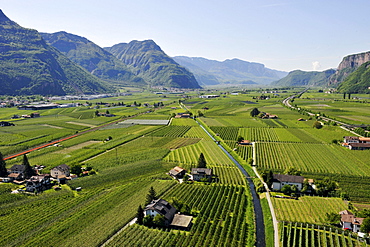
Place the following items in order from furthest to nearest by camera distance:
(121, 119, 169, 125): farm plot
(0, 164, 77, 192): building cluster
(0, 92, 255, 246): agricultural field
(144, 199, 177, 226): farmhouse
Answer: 1. (121, 119, 169, 125): farm plot
2. (0, 164, 77, 192): building cluster
3. (144, 199, 177, 226): farmhouse
4. (0, 92, 255, 246): agricultural field

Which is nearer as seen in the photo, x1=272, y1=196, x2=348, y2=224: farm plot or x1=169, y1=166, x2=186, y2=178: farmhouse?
x1=272, y1=196, x2=348, y2=224: farm plot

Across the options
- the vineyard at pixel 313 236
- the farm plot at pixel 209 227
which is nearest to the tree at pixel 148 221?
the farm plot at pixel 209 227

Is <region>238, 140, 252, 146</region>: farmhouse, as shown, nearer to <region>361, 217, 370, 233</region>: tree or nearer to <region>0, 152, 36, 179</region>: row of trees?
<region>361, 217, 370, 233</region>: tree

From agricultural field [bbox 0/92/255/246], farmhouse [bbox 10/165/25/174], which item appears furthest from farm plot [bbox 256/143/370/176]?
farmhouse [bbox 10/165/25/174]

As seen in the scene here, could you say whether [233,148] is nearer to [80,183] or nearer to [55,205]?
[80,183]

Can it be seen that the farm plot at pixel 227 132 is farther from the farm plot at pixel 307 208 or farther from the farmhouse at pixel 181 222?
the farmhouse at pixel 181 222

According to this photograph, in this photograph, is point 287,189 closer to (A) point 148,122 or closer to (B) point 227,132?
(B) point 227,132

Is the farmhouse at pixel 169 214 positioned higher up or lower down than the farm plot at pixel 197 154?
lower down
